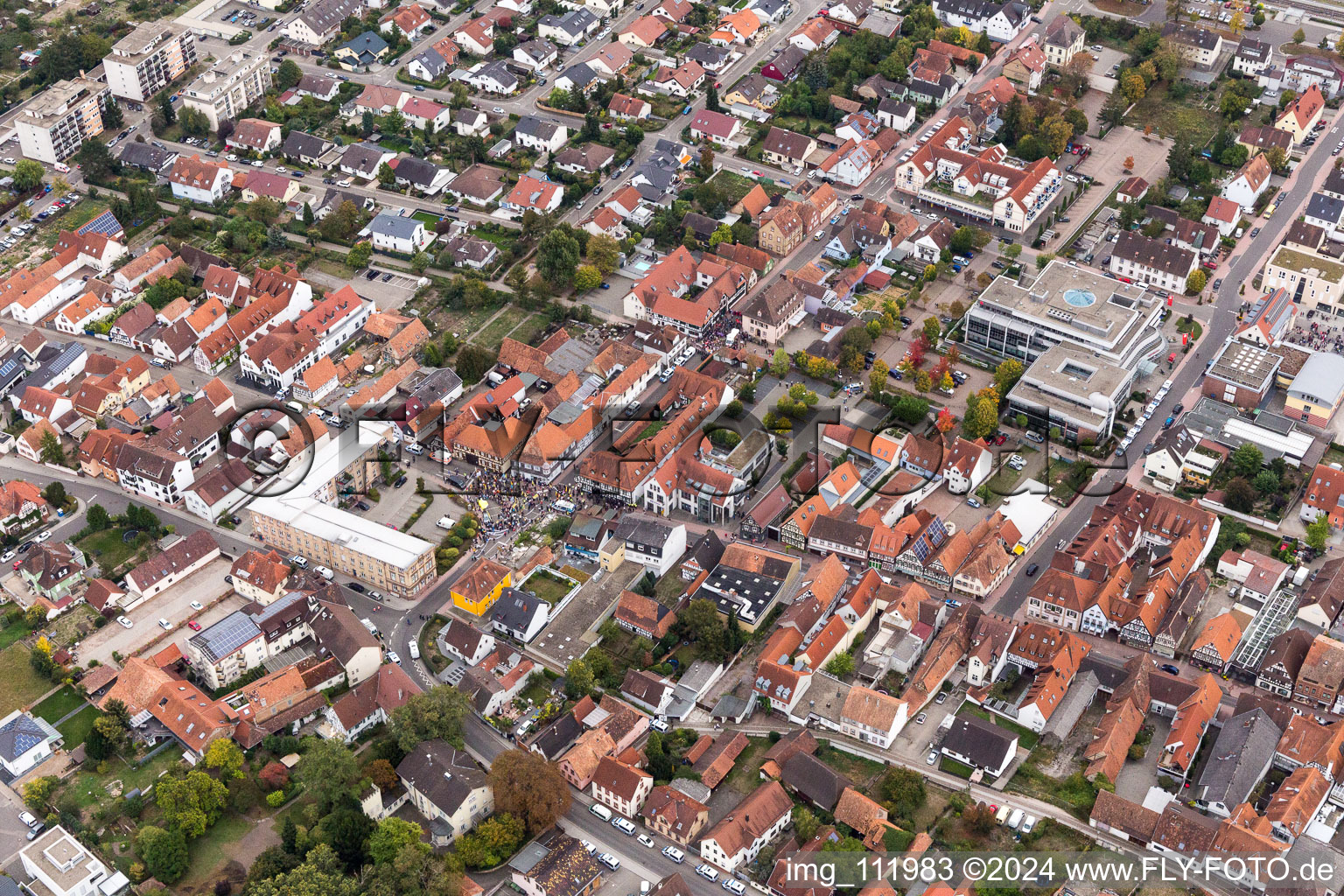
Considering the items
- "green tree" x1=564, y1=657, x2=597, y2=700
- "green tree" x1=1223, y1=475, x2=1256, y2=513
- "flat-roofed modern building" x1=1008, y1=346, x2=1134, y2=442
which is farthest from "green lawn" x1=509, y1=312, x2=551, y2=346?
"green tree" x1=1223, y1=475, x2=1256, y2=513

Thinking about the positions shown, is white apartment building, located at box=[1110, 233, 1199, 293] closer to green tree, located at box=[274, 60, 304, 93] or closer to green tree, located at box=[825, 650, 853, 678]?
green tree, located at box=[825, 650, 853, 678]

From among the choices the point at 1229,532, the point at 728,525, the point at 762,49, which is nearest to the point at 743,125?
the point at 762,49

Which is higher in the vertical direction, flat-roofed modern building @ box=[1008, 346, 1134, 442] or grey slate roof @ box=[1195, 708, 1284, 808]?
flat-roofed modern building @ box=[1008, 346, 1134, 442]

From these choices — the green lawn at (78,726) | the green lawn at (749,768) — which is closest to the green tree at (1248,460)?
the green lawn at (749,768)

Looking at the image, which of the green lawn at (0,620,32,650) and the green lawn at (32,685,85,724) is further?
the green lawn at (0,620,32,650)

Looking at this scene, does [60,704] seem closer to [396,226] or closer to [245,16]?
[396,226]

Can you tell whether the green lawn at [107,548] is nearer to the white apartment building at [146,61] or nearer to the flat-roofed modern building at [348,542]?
the flat-roofed modern building at [348,542]
